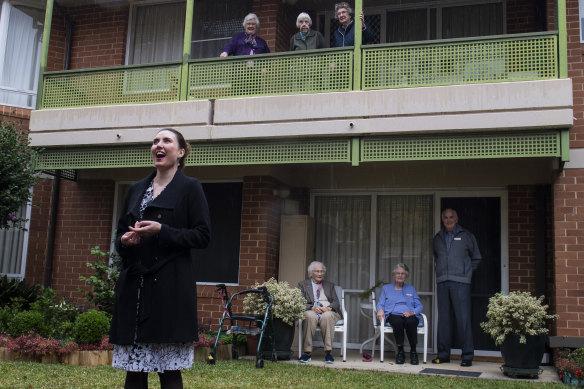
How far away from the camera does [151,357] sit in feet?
10.6

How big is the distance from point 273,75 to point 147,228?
6.12 m

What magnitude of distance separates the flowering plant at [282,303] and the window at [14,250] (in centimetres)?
497

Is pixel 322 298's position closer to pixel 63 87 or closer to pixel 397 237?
pixel 397 237

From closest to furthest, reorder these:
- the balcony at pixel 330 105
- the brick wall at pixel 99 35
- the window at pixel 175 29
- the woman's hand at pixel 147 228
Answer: the woman's hand at pixel 147 228, the balcony at pixel 330 105, the window at pixel 175 29, the brick wall at pixel 99 35

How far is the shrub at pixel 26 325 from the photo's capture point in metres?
7.79

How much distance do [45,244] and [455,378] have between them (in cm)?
760

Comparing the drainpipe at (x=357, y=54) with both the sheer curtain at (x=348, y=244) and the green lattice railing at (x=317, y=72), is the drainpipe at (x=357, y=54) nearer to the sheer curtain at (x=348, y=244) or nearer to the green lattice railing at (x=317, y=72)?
the green lattice railing at (x=317, y=72)

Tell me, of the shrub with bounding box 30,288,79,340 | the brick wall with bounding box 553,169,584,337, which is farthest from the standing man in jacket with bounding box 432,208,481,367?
the shrub with bounding box 30,288,79,340

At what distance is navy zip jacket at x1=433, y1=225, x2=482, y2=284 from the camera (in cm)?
854

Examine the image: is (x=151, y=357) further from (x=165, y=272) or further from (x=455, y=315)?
(x=455, y=315)

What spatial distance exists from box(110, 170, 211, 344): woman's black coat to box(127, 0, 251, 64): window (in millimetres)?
8196

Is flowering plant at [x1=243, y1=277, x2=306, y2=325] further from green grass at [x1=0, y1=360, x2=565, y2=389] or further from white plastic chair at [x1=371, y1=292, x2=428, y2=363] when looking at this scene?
white plastic chair at [x1=371, y1=292, x2=428, y2=363]

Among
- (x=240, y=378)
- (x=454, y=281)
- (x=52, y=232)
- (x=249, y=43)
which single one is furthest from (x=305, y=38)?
(x=52, y=232)

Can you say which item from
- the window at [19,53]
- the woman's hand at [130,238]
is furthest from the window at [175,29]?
the woman's hand at [130,238]
